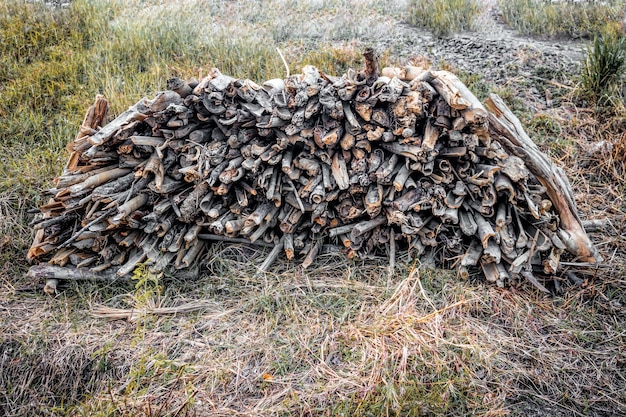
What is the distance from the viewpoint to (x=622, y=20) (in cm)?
595

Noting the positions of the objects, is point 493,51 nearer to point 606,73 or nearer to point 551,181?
point 606,73

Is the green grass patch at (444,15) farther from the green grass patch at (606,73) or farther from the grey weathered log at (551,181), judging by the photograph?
the grey weathered log at (551,181)

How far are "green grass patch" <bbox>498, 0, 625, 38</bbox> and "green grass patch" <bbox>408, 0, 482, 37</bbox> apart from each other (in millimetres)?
594

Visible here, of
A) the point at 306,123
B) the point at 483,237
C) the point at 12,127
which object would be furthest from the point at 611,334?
the point at 12,127

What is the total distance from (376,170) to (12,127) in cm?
425

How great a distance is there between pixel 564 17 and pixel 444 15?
1.66 metres

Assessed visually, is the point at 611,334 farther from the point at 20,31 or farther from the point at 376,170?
the point at 20,31

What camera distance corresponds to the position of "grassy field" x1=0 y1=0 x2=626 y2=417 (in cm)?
274

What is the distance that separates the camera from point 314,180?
11.6 feet

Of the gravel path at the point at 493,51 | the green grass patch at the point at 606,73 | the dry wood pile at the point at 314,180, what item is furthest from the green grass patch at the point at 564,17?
the dry wood pile at the point at 314,180

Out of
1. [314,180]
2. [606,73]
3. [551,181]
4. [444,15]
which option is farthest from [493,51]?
A: [314,180]

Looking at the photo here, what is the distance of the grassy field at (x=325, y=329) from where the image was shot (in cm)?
274

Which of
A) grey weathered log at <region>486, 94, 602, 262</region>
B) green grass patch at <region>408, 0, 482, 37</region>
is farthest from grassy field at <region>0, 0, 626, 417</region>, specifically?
green grass patch at <region>408, 0, 482, 37</region>

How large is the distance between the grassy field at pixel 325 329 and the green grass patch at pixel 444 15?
188 cm
